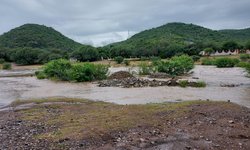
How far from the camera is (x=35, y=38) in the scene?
432 ft

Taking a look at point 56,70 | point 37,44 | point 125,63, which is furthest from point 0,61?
point 56,70

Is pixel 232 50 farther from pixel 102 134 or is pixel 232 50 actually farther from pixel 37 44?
pixel 102 134

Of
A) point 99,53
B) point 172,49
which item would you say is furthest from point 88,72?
point 99,53

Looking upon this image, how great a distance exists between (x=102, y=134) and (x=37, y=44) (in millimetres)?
121774

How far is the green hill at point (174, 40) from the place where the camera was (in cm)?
9343

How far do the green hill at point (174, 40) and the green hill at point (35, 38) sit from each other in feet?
66.0

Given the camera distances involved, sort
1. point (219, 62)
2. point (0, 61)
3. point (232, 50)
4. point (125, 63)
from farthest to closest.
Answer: point (0, 61) → point (232, 50) → point (125, 63) → point (219, 62)

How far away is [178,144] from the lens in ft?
→ 32.8

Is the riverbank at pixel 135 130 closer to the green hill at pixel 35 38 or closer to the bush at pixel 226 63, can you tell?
the bush at pixel 226 63

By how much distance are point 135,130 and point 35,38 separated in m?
126

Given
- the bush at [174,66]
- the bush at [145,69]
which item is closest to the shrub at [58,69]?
the bush at [145,69]

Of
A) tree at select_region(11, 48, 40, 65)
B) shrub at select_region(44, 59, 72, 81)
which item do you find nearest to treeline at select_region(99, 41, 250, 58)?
tree at select_region(11, 48, 40, 65)

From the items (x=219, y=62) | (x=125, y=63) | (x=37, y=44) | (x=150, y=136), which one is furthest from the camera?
(x=37, y=44)

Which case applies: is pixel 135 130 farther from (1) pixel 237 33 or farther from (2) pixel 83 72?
(1) pixel 237 33
